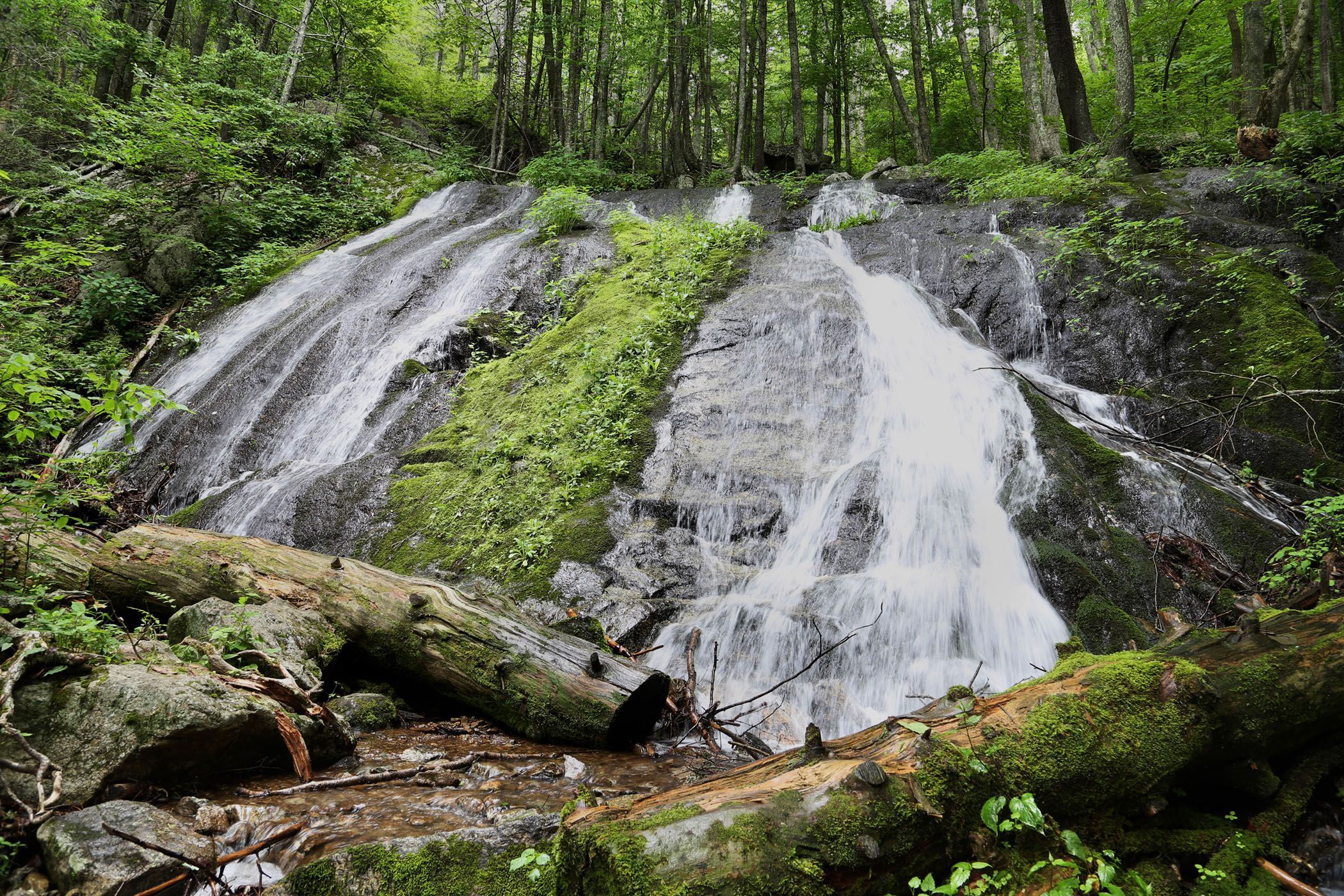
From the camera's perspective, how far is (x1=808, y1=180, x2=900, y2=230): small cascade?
1379 cm

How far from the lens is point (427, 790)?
328cm

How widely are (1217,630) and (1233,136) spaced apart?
14549mm

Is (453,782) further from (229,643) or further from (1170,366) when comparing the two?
(1170,366)

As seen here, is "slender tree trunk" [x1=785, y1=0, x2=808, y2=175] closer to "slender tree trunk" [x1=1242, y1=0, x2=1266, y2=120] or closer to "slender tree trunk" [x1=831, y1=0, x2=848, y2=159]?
"slender tree trunk" [x1=831, y1=0, x2=848, y2=159]

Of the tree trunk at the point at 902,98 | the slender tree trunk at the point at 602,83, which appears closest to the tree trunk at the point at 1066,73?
the tree trunk at the point at 902,98

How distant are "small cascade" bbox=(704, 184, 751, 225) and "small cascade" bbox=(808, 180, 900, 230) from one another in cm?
160

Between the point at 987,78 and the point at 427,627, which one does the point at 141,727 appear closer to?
the point at 427,627

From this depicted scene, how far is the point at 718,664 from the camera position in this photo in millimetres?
5082

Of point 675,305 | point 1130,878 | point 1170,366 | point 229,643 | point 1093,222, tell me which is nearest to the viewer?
point 1130,878

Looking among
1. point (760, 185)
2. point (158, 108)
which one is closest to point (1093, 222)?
point (760, 185)

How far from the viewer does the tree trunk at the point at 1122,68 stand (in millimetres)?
12406

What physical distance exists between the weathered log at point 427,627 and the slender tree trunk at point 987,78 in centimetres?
1895

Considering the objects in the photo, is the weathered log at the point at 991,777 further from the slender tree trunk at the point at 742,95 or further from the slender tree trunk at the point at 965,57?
the slender tree trunk at the point at 965,57

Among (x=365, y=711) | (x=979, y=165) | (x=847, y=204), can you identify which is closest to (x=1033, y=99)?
(x=979, y=165)
